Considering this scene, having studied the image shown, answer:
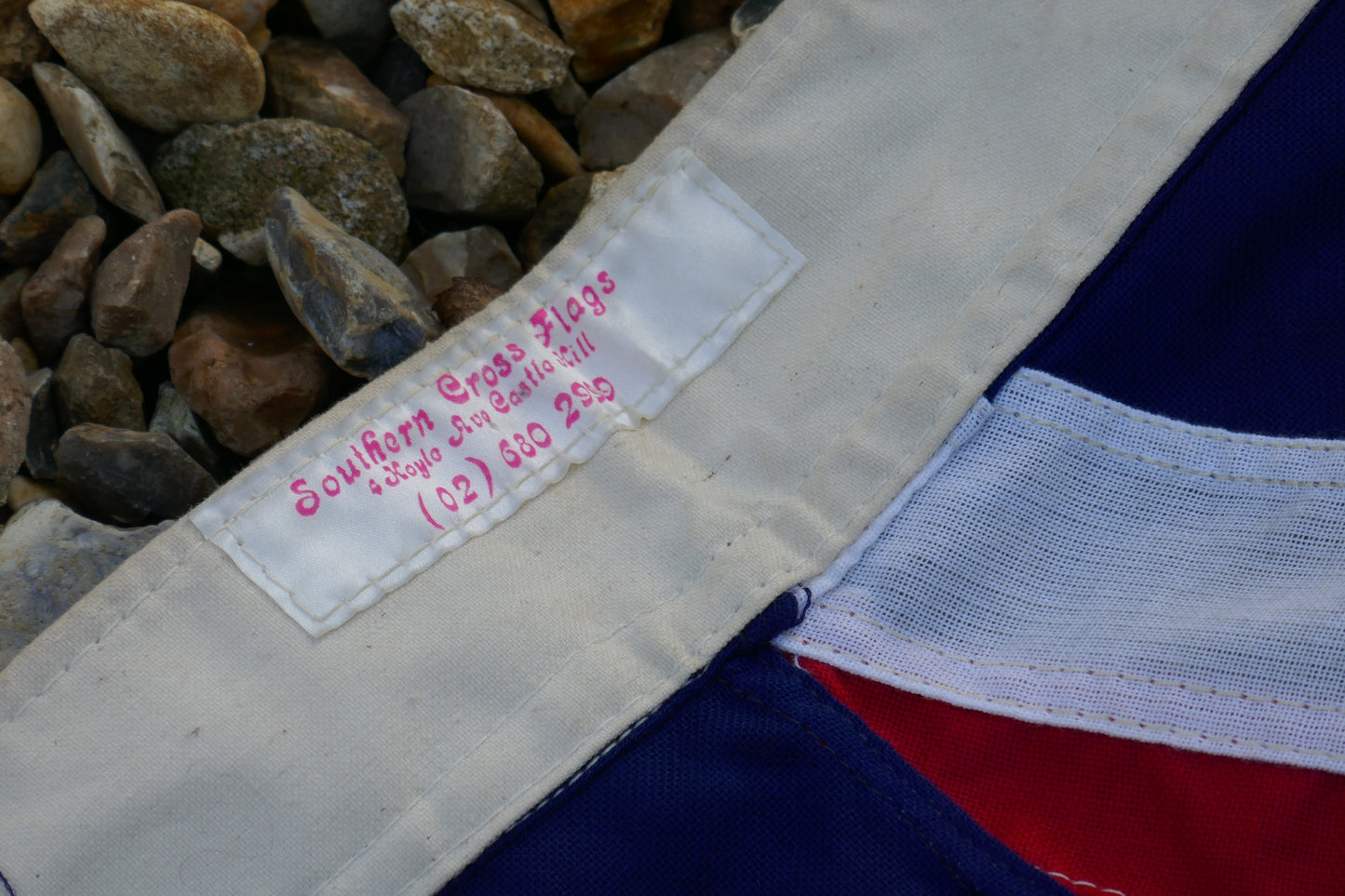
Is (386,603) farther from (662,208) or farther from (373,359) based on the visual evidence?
(662,208)

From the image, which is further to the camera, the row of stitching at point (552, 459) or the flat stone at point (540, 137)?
the flat stone at point (540, 137)

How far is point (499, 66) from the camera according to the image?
132 centimetres

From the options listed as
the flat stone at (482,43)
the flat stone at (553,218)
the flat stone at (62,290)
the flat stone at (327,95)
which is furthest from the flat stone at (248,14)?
the flat stone at (553,218)

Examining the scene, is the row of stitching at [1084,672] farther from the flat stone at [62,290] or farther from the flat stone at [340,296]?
the flat stone at [62,290]

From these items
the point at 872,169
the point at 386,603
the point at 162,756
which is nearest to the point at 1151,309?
the point at 872,169

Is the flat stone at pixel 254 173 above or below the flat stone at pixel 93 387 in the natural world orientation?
above

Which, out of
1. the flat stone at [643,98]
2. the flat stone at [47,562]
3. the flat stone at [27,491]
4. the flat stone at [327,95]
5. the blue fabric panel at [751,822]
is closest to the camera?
the blue fabric panel at [751,822]

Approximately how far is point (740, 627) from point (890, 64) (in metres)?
0.63

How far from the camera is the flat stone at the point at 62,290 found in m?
1.11

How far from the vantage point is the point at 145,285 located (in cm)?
110

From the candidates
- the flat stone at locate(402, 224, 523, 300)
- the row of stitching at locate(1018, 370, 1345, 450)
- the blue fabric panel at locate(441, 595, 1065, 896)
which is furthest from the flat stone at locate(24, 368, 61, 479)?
the row of stitching at locate(1018, 370, 1345, 450)

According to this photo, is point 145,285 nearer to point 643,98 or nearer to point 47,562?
point 47,562

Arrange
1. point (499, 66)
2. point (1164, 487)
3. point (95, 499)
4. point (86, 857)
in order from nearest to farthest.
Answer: point (86, 857)
point (1164, 487)
point (95, 499)
point (499, 66)

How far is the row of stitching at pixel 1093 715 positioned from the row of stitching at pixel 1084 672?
0.09ft
